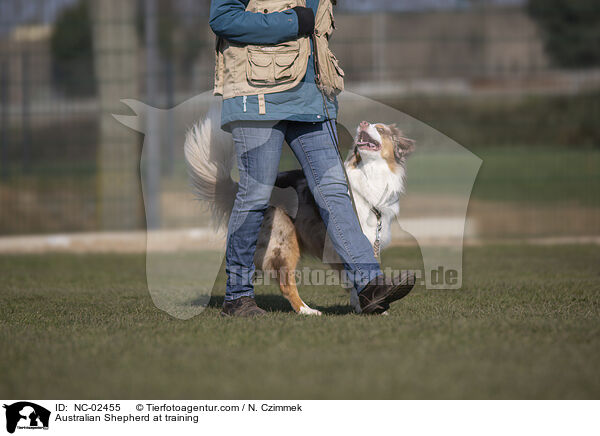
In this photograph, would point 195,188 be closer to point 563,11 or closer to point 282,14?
point 282,14

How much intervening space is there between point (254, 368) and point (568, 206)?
8405 millimetres

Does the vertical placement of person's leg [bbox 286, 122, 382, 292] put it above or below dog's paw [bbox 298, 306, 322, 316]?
above

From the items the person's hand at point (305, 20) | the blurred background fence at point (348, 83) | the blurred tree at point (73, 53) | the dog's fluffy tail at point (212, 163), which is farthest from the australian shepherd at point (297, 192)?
the blurred tree at point (73, 53)

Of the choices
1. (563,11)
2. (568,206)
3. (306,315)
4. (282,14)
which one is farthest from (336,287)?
(563,11)

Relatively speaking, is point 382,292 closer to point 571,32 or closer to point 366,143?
point 366,143

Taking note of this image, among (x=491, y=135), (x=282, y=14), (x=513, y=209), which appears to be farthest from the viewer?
(x=491, y=135)

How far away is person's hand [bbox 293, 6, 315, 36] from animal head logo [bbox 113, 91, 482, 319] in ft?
2.50

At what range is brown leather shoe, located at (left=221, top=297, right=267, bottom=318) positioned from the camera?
14.0 ft

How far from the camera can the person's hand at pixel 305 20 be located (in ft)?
13.1

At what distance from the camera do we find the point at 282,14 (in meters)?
3.98

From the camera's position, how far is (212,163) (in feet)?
14.8
